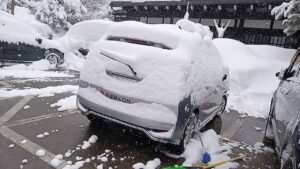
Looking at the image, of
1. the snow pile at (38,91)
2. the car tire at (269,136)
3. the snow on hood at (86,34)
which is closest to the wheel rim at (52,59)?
the snow on hood at (86,34)

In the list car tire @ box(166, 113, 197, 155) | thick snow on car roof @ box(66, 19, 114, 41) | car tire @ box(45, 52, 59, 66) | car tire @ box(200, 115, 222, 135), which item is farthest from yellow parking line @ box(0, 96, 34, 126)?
thick snow on car roof @ box(66, 19, 114, 41)

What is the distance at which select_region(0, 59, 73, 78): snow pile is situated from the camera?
361 inches

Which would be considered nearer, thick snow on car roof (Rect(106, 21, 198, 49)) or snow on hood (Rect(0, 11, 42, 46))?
thick snow on car roof (Rect(106, 21, 198, 49))

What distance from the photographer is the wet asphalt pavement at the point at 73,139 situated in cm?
392

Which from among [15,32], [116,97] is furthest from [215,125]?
[15,32]

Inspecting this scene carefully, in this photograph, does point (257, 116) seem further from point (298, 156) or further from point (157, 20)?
point (157, 20)

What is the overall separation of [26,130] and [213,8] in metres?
17.5

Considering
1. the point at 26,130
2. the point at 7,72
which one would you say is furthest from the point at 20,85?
the point at 26,130

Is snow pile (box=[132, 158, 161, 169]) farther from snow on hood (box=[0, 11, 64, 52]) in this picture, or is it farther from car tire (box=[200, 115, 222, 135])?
snow on hood (box=[0, 11, 64, 52])

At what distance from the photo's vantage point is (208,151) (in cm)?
466

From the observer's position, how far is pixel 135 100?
3984 mm

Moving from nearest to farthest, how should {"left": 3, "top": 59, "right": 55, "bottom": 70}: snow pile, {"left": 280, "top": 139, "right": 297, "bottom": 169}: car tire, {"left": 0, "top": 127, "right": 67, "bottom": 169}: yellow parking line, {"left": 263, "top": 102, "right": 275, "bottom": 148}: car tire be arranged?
1. {"left": 280, "top": 139, "right": 297, "bottom": 169}: car tire
2. {"left": 0, "top": 127, "right": 67, "bottom": 169}: yellow parking line
3. {"left": 263, "top": 102, "right": 275, "bottom": 148}: car tire
4. {"left": 3, "top": 59, "right": 55, "bottom": 70}: snow pile

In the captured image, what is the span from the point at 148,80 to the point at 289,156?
74.2 inches

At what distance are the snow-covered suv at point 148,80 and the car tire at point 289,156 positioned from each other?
1.32 m
